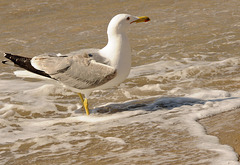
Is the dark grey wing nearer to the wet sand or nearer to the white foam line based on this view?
the white foam line

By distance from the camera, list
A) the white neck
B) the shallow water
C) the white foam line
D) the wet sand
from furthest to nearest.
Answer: the white neck < the shallow water < the wet sand < the white foam line

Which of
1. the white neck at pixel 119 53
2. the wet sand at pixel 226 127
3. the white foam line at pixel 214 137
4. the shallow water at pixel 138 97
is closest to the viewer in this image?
the white foam line at pixel 214 137

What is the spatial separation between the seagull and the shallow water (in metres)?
0.37

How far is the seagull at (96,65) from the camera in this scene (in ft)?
19.1

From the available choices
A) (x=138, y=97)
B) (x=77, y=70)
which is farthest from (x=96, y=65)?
(x=138, y=97)

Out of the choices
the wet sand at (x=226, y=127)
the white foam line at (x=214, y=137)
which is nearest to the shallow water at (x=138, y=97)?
the white foam line at (x=214, y=137)

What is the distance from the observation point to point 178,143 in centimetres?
473

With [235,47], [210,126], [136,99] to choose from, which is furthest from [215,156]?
[235,47]

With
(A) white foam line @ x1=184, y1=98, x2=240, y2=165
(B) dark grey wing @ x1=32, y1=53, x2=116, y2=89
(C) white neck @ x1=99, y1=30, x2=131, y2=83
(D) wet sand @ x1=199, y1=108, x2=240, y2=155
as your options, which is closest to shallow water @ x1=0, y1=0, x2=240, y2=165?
(A) white foam line @ x1=184, y1=98, x2=240, y2=165

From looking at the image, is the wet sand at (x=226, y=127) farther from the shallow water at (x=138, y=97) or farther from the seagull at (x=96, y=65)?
the seagull at (x=96, y=65)

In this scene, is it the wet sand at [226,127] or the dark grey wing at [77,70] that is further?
the dark grey wing at [77,70]

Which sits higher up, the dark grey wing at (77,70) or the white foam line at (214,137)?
the dark grey wing at (77,70)

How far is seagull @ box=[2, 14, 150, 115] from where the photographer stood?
19.1ft

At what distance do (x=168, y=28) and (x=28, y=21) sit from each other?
14.7ft
